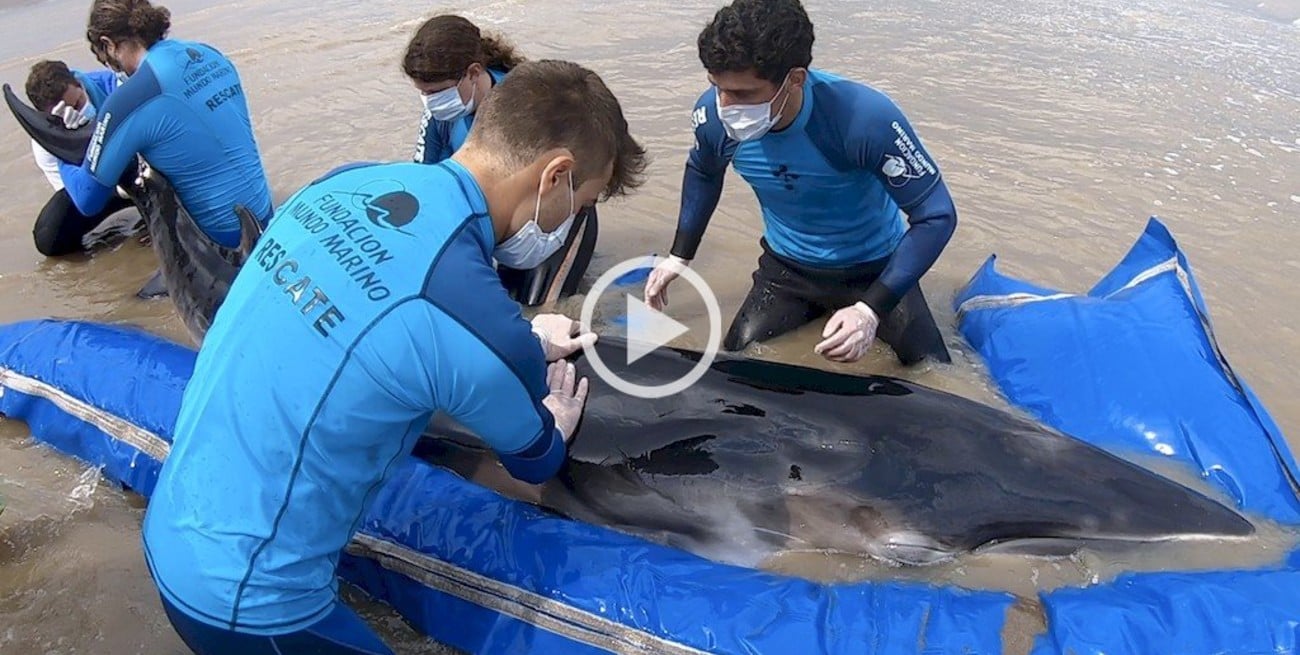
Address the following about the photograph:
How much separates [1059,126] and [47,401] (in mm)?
7154

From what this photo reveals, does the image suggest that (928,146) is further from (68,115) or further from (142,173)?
(68,115)

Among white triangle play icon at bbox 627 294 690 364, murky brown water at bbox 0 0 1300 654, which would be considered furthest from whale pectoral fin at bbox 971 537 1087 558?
white triangle play icon at bbox 627 294 690 364

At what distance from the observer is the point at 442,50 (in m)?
4.49

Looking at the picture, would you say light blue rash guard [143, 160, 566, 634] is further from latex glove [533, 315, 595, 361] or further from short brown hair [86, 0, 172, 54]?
short brown hair [86, 0, 172, 54]

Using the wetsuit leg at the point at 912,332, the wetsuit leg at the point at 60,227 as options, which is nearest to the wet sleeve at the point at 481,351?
the wetsuit leg at the point at 912,332

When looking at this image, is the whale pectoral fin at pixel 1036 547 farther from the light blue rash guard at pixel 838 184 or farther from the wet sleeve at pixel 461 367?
the wet sleeve at pixel 461 367

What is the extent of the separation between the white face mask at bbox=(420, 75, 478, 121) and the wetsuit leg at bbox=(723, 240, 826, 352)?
65.5 inches

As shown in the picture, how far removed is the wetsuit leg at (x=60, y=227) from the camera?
579cm

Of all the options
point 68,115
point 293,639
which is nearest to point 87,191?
point 68,115

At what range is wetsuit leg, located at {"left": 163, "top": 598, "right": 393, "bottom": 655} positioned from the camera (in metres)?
2.13

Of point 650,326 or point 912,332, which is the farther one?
point 650,326
